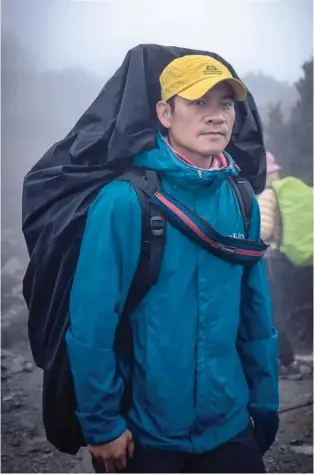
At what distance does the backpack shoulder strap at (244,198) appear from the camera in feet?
5.03

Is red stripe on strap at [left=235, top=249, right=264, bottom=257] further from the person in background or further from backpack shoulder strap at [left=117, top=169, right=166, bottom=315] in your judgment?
the person in background

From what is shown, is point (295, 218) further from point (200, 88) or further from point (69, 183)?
point (69, 183)

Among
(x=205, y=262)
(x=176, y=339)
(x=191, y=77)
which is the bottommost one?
(x=176, y=339)

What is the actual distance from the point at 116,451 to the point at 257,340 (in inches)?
20.9

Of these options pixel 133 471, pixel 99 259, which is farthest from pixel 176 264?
pixel 133 471

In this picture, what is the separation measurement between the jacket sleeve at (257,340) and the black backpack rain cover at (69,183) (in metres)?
0.46

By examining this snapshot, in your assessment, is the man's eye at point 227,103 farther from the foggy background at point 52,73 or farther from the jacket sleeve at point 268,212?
the jacket sleeve at point 268,212

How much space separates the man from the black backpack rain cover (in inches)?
2.6

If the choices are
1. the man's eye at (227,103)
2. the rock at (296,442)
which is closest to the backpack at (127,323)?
the man's eye at (227,103)

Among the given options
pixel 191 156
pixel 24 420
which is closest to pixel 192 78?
pixel 191 156

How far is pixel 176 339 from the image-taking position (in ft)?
4.67

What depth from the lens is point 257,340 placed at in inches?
62.5

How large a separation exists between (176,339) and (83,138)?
2.12ft

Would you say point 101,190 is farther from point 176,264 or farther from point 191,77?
point 191,77
